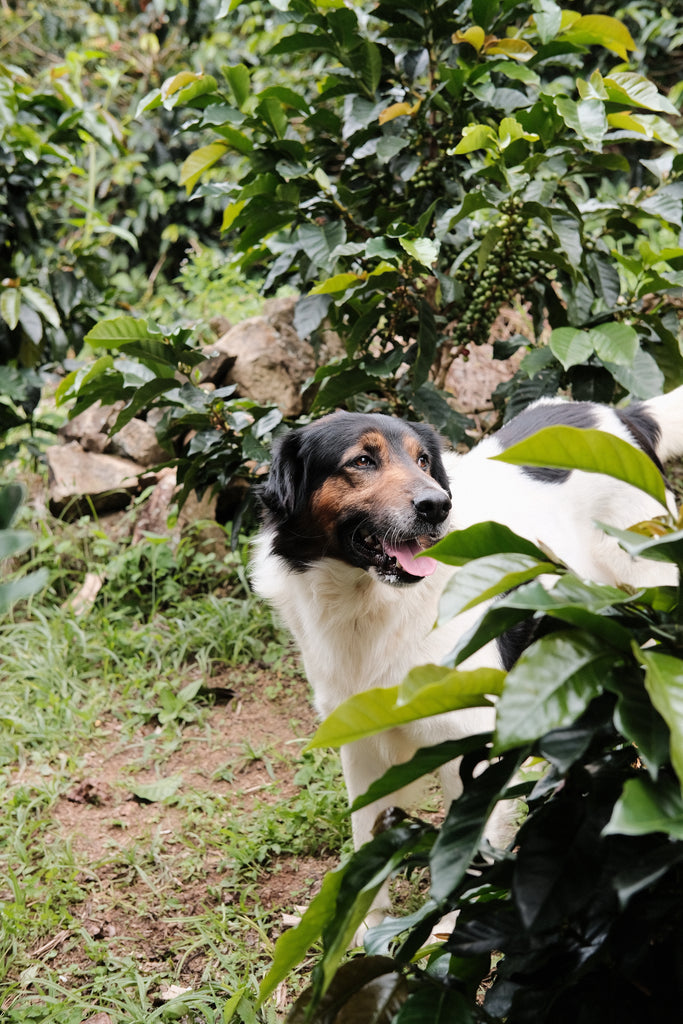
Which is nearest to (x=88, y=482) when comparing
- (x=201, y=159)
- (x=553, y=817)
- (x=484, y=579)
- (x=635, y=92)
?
(x=201, y=159)

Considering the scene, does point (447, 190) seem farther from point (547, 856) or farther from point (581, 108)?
point (547, 856)

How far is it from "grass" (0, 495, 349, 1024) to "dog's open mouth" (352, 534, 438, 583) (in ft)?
3.04

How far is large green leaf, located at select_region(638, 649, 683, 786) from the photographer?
0.82m

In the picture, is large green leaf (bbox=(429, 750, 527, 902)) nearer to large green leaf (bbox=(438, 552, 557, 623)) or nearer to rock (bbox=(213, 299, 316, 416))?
large green leaf (bbox=(438, 552, 557, 623))

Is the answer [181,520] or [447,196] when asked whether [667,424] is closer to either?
[447,196]

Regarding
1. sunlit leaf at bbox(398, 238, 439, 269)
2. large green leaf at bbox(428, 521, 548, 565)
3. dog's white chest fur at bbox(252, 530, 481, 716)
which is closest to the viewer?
large green leaf at bbox(428, 521, 548, 565)

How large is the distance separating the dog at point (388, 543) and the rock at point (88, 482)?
1862mm

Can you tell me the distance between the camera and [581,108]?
2670mm

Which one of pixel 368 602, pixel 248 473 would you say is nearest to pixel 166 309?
pixel 248 473

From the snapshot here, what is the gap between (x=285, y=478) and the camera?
2492 mm

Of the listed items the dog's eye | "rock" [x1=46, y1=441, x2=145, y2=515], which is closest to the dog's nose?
the dog's eye

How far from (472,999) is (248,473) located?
2336 mm

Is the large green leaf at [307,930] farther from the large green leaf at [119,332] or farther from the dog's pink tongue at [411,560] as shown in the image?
the large green leaf at [119,332]

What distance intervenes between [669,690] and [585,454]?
32cm
